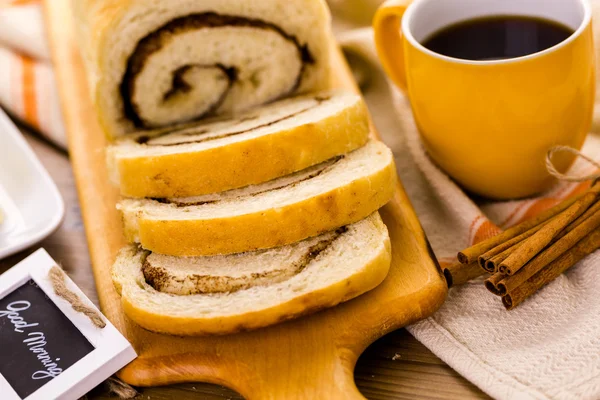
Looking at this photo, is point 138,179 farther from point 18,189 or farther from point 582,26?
point 582,26

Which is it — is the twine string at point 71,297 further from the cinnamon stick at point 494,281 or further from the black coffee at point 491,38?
the black coffee at point 491,38

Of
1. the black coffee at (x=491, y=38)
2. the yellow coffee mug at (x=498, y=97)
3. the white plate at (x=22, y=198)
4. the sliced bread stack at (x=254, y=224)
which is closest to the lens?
the sliced bread stack at (x=254, y=224)

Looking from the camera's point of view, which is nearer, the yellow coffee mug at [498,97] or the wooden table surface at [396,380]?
the wooden table surface at [396,380]

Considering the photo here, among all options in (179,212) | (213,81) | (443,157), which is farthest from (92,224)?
(443,157)

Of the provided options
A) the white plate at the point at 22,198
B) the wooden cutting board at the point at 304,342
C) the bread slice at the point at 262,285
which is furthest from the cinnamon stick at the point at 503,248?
the white plate at the point at 22,198

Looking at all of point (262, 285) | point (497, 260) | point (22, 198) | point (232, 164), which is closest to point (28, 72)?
point (22, 198)

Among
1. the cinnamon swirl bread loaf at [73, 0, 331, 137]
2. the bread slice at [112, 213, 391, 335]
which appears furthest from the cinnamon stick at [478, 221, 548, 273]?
the cinnamon swirl bread loaf at [73, 0, 331, 137]

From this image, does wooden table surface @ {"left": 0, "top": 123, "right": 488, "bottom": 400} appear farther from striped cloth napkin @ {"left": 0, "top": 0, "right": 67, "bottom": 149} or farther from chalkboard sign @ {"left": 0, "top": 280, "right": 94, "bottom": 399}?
striped cloth napkin @ {"left": 0, "top": 0, "right": 67, "bottom": 149}
